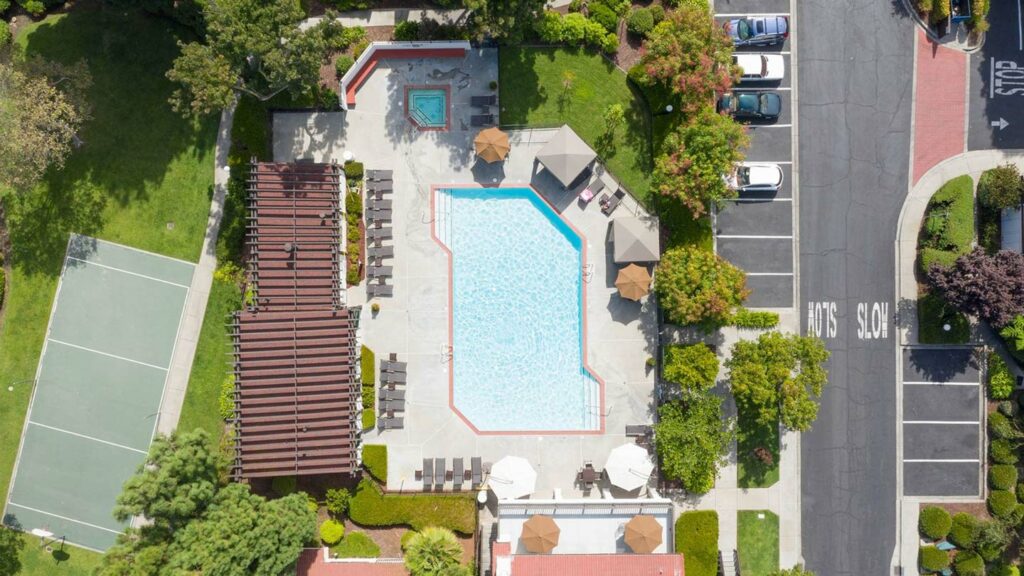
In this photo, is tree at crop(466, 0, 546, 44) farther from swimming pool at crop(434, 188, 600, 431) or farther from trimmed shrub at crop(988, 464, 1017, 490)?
trimmed shrub at crop(988, 464, 1017, 490)

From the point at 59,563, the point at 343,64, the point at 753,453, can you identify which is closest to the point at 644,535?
the point at 753,453

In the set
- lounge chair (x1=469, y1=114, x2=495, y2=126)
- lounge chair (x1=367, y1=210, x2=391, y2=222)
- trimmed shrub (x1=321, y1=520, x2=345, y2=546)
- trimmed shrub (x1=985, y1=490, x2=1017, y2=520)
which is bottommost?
trimmed shrub (x1=321, y1=520, x2=345, y2=546)

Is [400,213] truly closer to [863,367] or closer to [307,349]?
[307,349]

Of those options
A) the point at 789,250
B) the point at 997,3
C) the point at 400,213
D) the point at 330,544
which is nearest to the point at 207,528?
the point at 330,544

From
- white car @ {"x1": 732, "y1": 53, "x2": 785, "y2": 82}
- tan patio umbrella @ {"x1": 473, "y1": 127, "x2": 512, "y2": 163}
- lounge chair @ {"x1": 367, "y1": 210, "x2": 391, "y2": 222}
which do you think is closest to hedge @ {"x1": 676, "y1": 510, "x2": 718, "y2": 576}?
tan patio umbrella @ {"x1": 473, "y1": 127, "x2": 512, "y2": 163}

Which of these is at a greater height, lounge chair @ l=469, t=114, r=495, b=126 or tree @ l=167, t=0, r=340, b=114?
tree @ l=167, t=0, r=340, b=114

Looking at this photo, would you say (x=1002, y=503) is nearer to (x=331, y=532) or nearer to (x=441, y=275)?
(x=441, y=275)
